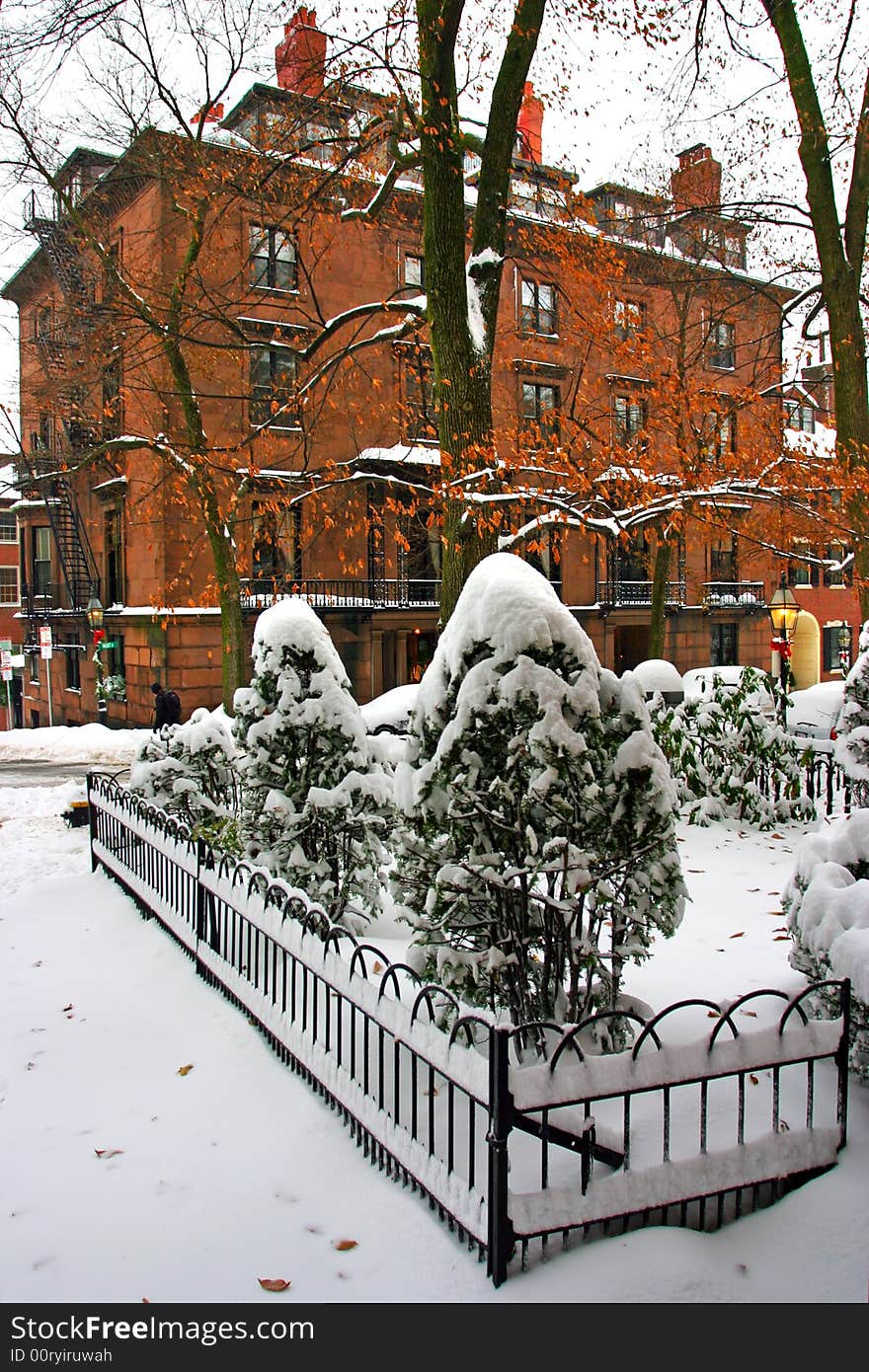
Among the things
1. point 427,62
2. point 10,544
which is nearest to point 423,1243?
point 427,62

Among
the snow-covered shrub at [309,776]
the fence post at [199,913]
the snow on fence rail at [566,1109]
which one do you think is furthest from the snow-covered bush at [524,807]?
the fence post at [199,913]

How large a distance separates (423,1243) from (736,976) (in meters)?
3.04

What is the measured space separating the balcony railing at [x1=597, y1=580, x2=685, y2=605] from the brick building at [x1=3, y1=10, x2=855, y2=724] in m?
0.12

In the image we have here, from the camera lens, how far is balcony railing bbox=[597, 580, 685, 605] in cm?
3544

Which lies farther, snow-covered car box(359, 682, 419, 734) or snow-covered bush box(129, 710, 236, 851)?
snow-covered car box(359, 682, 419, 734)

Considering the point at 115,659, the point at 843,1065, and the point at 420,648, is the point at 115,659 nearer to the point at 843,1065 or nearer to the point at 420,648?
the point at 420,648

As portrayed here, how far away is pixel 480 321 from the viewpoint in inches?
366

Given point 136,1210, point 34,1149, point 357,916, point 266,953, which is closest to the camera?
point 136,1210

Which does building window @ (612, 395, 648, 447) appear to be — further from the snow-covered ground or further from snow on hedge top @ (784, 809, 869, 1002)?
the snow-covered ground

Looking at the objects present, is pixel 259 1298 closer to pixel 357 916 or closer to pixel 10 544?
pixel 357 916

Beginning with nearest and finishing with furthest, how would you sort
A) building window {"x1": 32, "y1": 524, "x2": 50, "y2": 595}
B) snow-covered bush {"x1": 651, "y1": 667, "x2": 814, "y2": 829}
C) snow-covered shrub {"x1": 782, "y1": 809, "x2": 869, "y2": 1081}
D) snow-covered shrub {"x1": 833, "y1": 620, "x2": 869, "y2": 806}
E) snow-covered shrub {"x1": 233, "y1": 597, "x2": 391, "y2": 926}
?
snow-covered shrub {"x1": 782, "y1": 809, "x2": 869, "y2": 1081}
snow-covered shrub {"x1": 233, "y1": 597, "x2": 391, "y2": 926}
snow-covered shrub {"x1": 833, "y1": 620, "x2": 869, "y2": 806}
snow-covered bush {"x1": 651, "y1": 667, "x2": 814, "y2": 829}
building window {"x1": 32, "y1": 524, "x2": 50, "y2": 595}

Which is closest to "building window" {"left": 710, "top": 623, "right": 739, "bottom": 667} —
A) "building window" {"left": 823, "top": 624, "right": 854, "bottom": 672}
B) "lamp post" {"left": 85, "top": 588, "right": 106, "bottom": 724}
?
"building window" {"left": 823, "top": 624, "right": 854, "bottom": 672}

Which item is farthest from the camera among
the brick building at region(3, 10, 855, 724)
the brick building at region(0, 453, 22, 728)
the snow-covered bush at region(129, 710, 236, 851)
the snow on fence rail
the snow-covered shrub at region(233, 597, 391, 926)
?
the brick building at region(0, 453, 22, 728)

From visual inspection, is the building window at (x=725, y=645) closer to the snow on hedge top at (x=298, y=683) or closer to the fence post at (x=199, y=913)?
the snow on hedge top at (x=298, y=683)
